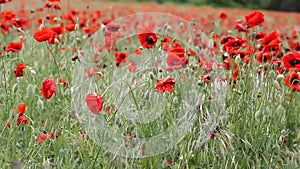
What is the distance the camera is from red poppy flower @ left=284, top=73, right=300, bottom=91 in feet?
8.81

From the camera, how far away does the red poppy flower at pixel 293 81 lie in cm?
269

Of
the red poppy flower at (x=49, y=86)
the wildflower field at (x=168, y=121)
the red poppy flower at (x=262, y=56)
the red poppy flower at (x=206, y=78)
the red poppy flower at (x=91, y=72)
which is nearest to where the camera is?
the red poppy flower at (x=49, y=86)

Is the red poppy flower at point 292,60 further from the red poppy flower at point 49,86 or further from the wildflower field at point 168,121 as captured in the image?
the red poppy flower at point 49,86

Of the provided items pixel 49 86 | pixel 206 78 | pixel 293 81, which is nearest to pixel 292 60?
pixel 293 81

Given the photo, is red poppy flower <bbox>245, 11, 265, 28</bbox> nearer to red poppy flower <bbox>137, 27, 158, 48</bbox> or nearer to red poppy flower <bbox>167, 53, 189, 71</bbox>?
red poppy flower <bbox>167, 53, 189, 71</bbox>

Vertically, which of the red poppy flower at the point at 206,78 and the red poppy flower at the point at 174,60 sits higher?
the red poppy flower at the point at 174,60

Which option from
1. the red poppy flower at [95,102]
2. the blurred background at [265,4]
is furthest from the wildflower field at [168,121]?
the blurred background at [265,4]

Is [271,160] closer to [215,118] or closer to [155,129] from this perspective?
[215,118]

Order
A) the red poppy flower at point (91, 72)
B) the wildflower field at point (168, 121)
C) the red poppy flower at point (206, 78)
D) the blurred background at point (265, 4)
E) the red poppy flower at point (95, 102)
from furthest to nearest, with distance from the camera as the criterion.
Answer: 1. the blurred background at point (265, 4)
2. the red poppy flower at point (91, 72)
3. the red poppy flower at point (206, 78)
4. the wildflower field at point (168, 121)
5. the red poppy flower at point (95, 102)

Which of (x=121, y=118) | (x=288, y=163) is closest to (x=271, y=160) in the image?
(x=288, y=163)

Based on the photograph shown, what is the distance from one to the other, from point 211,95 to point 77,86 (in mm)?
882

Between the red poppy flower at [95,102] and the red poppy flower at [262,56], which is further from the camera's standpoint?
the red poppy flower at [262,56]

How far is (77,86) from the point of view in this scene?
3.27 metres

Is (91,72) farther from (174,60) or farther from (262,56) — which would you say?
(262,56)
